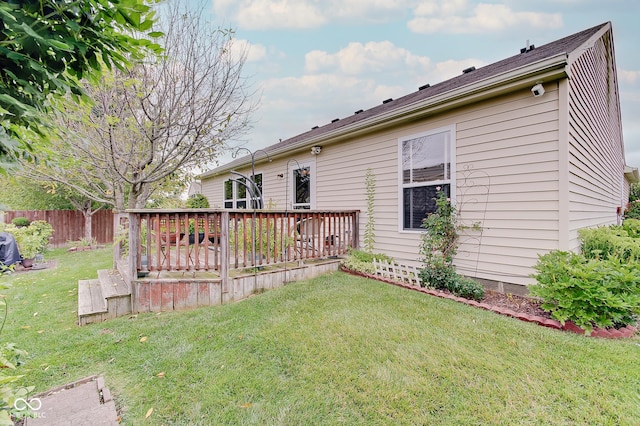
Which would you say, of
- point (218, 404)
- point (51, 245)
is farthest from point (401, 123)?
point (51, 245)

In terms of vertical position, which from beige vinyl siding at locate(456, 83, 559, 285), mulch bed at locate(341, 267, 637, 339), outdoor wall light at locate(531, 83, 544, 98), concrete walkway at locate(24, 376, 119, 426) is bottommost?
concrete walkway at locate(24, 376, 119, 426)

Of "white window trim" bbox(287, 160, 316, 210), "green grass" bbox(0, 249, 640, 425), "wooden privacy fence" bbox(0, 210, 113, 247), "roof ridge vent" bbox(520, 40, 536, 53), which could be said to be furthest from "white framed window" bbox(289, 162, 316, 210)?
"wooden privacy fence" bbox(0, 210, 113, 247)

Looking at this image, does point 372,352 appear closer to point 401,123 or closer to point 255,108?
point 401,123

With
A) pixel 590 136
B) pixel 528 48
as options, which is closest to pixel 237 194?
pixel 528 48

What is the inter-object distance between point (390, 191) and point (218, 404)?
14.9 feet

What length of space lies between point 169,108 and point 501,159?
5402mm

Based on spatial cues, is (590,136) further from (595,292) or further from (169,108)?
(169,108)

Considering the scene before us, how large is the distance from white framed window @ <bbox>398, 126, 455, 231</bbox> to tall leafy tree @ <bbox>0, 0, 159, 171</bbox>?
4544 mm

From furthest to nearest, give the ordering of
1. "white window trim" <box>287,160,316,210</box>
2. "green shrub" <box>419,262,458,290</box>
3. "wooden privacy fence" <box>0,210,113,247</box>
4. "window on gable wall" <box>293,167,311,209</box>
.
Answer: "wooden privacy fence" <box>0,210,113,247</box>
"window on gable wall" <box>293,167,311,209</box>
"white window trim" <box>287,160,316,210</box>
"green shrub" <box>419,262,458,290</box>

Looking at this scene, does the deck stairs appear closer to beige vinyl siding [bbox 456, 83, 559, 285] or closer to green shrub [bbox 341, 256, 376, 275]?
green shrub [bbox 341, 256, 376, 275]

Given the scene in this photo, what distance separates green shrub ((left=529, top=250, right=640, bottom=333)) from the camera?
2.87m

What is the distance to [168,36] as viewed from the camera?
466 centimetres

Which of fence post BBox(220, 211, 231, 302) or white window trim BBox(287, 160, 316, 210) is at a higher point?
white window trim BBox(287, 160, 316, 210)

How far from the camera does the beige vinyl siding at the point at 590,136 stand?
3996mm
